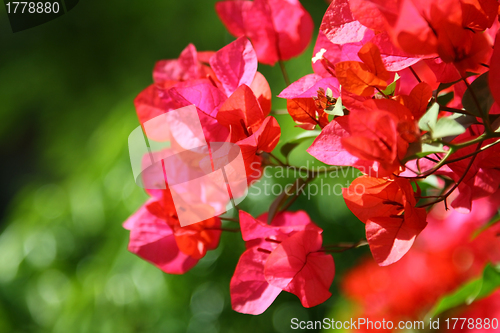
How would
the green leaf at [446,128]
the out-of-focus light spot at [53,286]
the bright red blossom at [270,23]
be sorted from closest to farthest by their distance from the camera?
the green leaf at [446,128] → the bright red blossom at [270,23] → the out-of-focus light spot at [53,286]

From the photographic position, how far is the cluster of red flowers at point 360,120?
0.23 metres

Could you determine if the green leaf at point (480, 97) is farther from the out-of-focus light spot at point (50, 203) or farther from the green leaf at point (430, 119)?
the out-of-focus light spot at point (50, 203)

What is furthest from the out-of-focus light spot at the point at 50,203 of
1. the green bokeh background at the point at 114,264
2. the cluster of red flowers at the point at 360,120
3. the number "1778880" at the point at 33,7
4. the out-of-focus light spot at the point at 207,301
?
the cluster of red flowers at the point at 360,120

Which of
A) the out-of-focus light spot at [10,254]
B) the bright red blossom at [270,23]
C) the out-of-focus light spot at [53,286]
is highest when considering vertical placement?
the bright red blossom at [270,23]

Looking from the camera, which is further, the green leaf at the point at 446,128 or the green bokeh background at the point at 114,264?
the green bokeh background at the point at 114,264

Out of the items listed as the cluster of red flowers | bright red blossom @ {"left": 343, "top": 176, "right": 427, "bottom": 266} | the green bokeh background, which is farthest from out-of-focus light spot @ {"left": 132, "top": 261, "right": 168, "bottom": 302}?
bright red blossom @ {"left": 343, "top": 176, "right": 427, "bottom": 266}

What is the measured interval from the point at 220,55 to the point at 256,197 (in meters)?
Answer: 0.67

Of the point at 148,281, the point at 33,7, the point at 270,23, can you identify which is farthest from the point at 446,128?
the point at 148,281

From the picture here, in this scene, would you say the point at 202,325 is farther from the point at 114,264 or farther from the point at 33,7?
the point at 33,7

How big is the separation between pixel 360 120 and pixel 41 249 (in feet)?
3.75

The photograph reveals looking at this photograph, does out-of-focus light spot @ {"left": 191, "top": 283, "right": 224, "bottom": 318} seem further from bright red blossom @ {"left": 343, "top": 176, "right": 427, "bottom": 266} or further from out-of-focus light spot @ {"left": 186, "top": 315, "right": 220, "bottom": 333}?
bright red blossom @ {"left": 343, "top": 176, "right": 427, "bottom": 266}

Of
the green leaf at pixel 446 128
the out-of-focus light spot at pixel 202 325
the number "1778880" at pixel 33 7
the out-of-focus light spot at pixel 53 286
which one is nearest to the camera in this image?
the green leaf at pixel 446 128

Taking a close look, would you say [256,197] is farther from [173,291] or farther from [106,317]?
[106,317]

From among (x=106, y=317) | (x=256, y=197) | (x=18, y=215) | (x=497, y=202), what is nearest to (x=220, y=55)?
(x=497, y=202)
